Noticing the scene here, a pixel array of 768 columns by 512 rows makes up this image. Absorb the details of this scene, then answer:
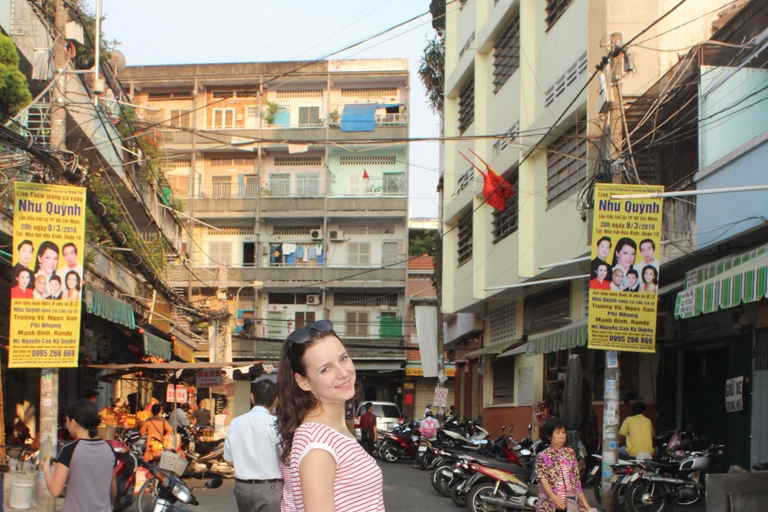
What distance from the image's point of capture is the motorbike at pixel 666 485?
11.1 metres

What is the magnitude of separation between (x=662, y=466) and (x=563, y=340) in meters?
4.28

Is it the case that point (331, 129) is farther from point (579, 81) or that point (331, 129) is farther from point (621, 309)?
point (621, 309)

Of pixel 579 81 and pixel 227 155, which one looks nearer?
pixel 579 81

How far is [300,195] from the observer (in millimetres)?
43000

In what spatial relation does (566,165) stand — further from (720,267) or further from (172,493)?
(172,493)

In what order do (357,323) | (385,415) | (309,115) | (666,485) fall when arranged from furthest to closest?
(309,115), (357,323), (385,415), (666,485)

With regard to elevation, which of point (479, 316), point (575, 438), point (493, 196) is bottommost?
point (575, 438)

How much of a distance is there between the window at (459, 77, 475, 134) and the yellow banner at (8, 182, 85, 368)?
16.2m

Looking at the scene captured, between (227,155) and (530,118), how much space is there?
2675cm

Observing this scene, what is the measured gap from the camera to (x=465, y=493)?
43.0 ft

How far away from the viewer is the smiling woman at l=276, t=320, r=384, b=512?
8.80 ft

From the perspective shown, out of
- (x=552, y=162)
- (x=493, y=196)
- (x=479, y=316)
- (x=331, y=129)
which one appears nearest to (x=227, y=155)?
(x=331, y=129)

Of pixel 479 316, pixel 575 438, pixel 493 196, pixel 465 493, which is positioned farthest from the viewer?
pixel 479 316

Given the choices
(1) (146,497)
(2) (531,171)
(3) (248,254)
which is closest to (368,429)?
(2) (531,171)
